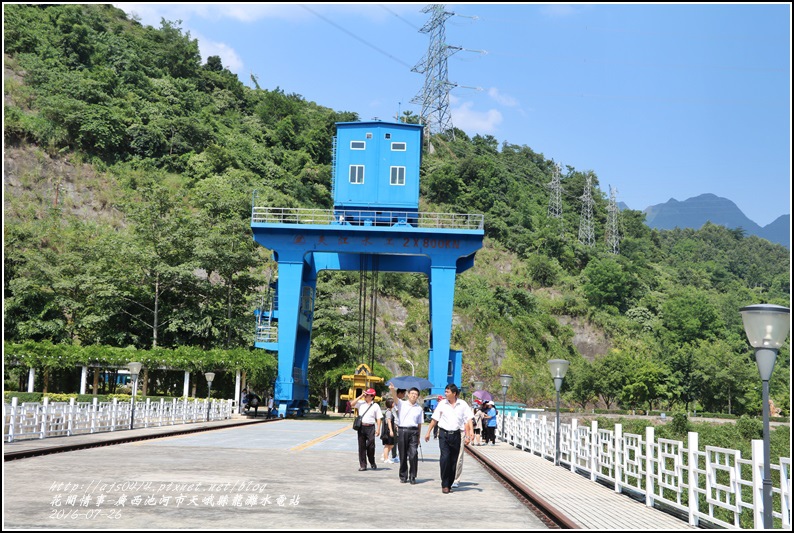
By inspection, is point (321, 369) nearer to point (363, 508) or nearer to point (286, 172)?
point (286, 172)

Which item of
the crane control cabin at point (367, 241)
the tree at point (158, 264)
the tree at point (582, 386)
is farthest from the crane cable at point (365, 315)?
the tree at point (582, 386)

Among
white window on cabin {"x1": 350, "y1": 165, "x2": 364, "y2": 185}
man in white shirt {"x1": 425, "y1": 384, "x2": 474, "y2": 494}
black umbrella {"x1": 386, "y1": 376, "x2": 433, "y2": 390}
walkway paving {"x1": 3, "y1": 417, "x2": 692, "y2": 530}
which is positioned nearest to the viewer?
walkway paving {"x1": 3, "y1": 417, "x2": 692, "y2": 530}

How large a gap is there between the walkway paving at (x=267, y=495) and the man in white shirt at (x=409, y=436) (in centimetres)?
30

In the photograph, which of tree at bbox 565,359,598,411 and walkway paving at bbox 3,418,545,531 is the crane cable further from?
walkway paving at bbox 3,418,545,531

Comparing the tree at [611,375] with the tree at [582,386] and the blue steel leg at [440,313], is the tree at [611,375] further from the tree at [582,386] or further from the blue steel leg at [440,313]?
the blue steel leg at [440,313]

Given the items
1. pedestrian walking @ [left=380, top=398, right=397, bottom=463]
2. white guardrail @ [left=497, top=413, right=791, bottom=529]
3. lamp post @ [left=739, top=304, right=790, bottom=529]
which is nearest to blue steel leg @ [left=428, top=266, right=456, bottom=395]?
white guardrail @ [left=497, top=413, right=791, bottom=529]

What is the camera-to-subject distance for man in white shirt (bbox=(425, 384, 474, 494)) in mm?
13414

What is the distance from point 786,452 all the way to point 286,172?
69115mm

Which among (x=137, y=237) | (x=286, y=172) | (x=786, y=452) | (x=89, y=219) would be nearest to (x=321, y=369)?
(x=137, y=237)

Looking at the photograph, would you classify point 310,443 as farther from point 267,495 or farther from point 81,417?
point 267,495

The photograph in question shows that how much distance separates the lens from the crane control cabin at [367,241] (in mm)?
44500

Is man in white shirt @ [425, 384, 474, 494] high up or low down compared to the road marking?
up

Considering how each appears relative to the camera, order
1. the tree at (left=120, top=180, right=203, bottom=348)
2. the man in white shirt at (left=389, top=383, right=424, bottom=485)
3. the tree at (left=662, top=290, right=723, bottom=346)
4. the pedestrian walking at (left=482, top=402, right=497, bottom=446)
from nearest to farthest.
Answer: the man in white shirt at (left=389, top=383, right=424, bottom=485) < the pedestrian walking at (left=482, top=402, right=497, bottom=446) < the tree at (left=120, top=180, right=203, bottom=348) < the tree at (left=662, top=290, right=723, bottom=346)

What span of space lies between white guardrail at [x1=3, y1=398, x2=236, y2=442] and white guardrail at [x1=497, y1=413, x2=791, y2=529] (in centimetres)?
1367
